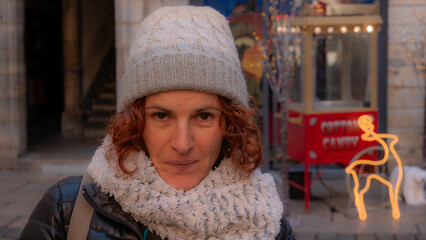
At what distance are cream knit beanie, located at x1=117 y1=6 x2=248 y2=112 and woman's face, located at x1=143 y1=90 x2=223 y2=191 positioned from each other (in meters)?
0.04

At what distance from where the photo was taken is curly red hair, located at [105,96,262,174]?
6.57 feet

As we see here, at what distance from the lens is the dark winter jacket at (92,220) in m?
1.90

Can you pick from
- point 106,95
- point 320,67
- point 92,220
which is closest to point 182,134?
point 92,220

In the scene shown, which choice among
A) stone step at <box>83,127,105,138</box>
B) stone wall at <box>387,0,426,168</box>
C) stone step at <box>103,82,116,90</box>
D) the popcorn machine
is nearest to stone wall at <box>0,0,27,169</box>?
stone step at <box>83,127,105,138</box>

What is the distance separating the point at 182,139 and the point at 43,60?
15.7 metres

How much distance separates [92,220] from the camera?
1897mm

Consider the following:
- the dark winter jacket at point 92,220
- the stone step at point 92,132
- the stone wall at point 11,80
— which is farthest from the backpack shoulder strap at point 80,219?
the stone step at point 92,132

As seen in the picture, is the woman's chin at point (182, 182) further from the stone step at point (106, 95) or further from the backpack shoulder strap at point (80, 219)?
the stone step at point (106, 95)

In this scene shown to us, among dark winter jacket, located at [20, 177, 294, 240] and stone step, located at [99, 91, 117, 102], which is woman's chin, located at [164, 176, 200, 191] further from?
stone step, located at [99, 91, 117, 102]

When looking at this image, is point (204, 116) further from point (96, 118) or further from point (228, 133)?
point (96, 118)

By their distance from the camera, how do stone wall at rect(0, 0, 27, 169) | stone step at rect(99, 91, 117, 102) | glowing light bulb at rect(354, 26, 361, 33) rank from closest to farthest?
→ glowing light bulb at rect(354, 26, 361, 33), stone wall at rect(0, 0, 27, 169), stone step at rect(99, 91, 117, 102)

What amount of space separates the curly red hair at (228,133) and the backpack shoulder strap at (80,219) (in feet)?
0.52

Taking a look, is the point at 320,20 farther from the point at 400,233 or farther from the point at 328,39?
the point at 400,233

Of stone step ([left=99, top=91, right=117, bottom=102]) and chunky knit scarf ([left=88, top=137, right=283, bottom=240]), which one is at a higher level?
stone step ([left=99, top=91, right=117, bottom=102])
